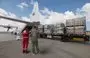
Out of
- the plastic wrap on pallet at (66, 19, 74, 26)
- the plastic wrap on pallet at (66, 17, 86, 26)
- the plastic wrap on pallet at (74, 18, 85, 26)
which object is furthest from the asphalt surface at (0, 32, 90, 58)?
the plastic wrap on pallet at (66, 19, 74, 26)

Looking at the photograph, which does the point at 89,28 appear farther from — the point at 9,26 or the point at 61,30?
the point at 9,26

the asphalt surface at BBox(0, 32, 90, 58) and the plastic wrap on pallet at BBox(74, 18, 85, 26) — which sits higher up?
the plastic wrap on pallet at BBox(74, 18, 85, 26)

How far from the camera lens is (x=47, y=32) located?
35.4 metres

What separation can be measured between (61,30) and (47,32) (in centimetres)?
722

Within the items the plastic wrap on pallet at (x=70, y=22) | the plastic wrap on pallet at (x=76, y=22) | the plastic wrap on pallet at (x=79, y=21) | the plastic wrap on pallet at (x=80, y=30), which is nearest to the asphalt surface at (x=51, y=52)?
the plastic wrap on pallet at (x=80, y=30)

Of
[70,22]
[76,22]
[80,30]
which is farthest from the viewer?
[70,22]

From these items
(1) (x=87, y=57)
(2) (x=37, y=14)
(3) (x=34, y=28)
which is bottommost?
(1) (x=87, y=57)

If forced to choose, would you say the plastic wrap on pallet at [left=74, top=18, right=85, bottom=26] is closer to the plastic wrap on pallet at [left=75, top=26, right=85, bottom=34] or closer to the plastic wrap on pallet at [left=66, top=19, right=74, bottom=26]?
the plastic wrap on pallet at [left=75, top=26, right=85, bottom=34]

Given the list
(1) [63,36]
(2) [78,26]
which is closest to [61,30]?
(1) [63,36]

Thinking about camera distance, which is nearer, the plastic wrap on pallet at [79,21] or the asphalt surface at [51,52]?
the asphalt surface at [51,52]

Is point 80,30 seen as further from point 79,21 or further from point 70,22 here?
point 70,22

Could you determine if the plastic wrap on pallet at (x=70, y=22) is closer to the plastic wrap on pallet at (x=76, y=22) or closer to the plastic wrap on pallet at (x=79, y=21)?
the plastic wrap on pallet at (x=76, y=22)

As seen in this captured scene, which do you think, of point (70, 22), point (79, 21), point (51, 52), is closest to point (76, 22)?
point (79, 21)

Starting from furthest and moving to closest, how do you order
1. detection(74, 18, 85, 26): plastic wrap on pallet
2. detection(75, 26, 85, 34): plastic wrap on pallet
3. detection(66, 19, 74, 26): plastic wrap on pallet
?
detection(66, 19, 74, 26): plastic wrap on pallet, detection(74, 18, 85, 26): plastic wrap on pallet, detection(75, 26, 85, 34): plastic wrap on pallet
